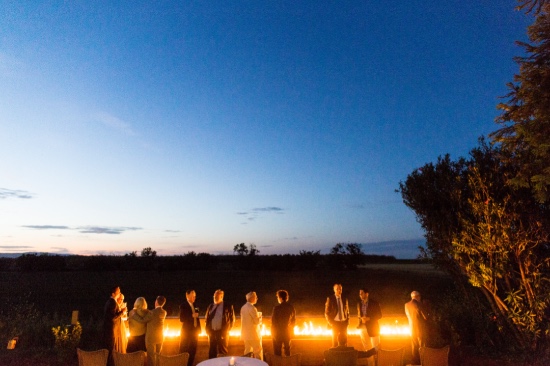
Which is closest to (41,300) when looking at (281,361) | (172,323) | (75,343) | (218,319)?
(75,343)

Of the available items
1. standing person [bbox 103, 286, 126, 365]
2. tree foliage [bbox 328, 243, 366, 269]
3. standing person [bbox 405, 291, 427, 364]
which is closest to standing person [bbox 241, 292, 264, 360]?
standing person [bbox 103, 286, 126, 365]

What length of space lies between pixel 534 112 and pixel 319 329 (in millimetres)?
7078

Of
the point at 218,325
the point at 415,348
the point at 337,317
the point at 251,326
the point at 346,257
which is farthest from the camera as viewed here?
the point at 346,257

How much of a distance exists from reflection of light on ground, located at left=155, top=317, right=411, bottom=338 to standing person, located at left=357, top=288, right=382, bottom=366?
0.56 metres

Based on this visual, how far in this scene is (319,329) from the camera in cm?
1066

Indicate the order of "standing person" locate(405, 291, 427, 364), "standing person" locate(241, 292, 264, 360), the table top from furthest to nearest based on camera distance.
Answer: "standing person" locate(405, 291, 427, 364), "standing person" locate(241, 292, 264, 360), the table top

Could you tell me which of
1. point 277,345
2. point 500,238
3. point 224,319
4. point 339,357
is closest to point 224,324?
point 224,319

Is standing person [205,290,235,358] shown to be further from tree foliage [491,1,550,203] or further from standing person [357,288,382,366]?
tree foliage [491,1,550,203]

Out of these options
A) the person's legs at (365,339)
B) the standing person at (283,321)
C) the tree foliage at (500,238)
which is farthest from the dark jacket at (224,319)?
the tree foliage at (500,238)

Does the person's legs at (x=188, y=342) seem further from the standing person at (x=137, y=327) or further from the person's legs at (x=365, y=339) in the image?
the person's legs at (x=365, y=339)

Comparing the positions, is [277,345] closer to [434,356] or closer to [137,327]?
[137,327]

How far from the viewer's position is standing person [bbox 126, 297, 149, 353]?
895cm

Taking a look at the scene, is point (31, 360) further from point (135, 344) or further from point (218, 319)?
point (218, 319)

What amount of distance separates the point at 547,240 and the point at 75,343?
13.1 metres
